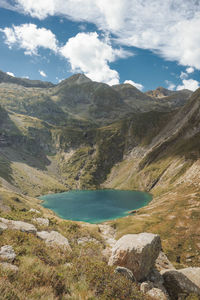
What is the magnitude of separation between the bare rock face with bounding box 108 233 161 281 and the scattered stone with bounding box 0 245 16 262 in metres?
8.43

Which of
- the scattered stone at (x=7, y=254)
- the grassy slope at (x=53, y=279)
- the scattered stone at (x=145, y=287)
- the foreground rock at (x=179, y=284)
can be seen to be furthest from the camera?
the foreground rock at (x=179, y=284)

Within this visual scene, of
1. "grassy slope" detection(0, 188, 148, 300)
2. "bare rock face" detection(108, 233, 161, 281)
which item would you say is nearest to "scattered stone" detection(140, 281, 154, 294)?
"bare rock face" detection(108, 233, 161, 281)

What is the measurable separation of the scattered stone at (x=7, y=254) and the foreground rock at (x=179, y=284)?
12.1 metres

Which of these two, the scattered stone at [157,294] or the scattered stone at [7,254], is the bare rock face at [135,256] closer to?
the scattered stone at [157,294]

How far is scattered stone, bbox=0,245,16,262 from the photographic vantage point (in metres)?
9.05

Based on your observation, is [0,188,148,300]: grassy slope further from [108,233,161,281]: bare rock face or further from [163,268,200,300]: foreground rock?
[163,268,200,300]: foreground rock

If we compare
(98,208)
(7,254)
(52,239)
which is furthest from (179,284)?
(98,208)

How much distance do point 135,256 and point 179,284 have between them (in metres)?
3.95

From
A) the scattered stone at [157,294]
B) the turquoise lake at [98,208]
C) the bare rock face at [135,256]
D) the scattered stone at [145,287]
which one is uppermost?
the bare rock face at [135,256]

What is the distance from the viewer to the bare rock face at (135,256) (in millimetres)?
14168

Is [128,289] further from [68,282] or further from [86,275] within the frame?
[68,282]

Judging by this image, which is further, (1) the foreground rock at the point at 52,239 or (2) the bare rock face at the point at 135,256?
(1) the foreground rock at the point at 52,239

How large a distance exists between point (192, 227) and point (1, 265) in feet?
261

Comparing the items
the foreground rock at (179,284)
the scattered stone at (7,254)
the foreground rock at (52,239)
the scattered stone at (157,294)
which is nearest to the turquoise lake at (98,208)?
the foreground rock at (52,239)
